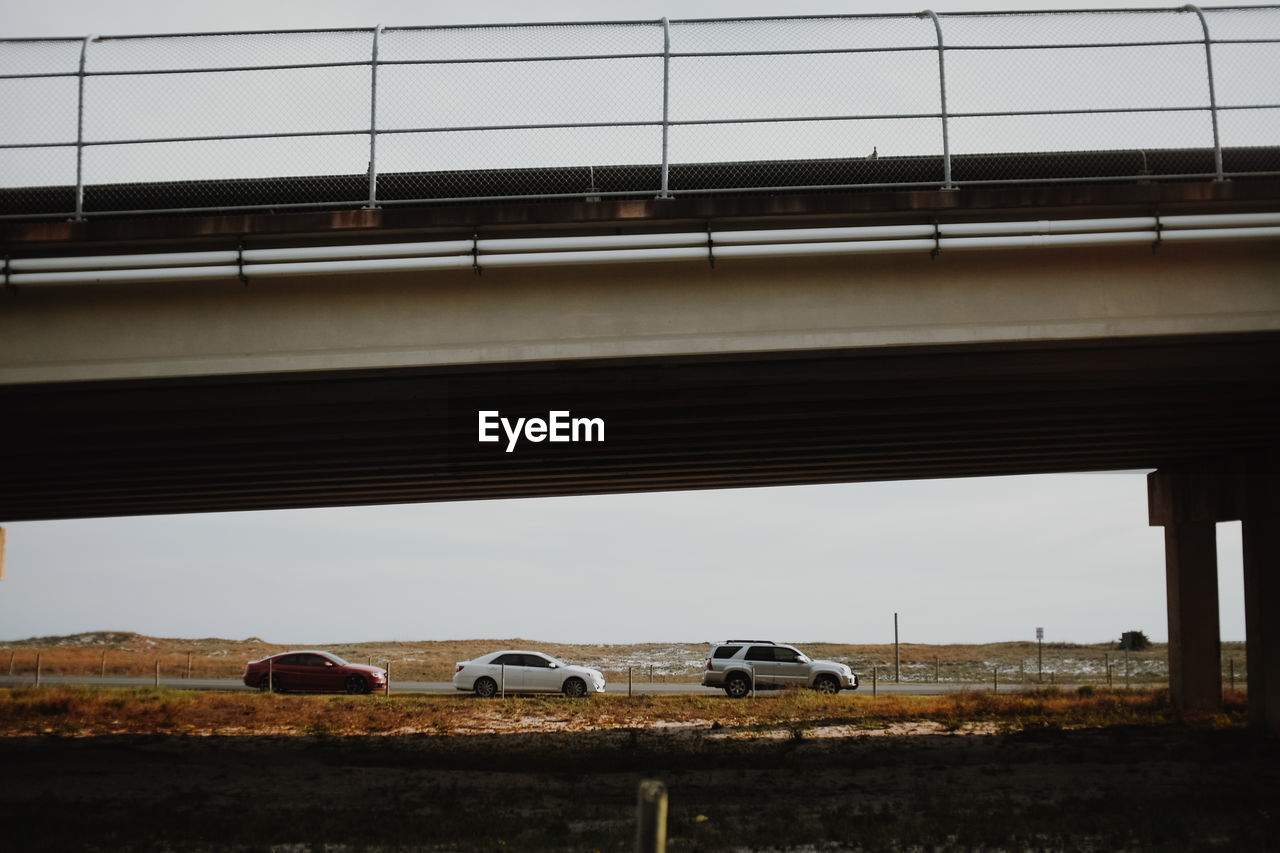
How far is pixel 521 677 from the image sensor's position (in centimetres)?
2862

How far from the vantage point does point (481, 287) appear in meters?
12.4

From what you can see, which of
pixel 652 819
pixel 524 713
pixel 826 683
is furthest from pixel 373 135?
pixel 826 683

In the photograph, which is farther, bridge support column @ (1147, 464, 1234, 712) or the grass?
bridge support column @ (1147, 464, 1234, 712)

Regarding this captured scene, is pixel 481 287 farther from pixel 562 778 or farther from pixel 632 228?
pixel 562 778

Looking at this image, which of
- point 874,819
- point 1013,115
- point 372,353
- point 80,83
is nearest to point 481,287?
point 372,353

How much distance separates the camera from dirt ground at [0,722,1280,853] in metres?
10.6

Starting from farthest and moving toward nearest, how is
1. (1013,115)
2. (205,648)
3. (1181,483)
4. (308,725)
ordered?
1. (205,648)
2. (1181,483)
3. (308,725)
4. (1013,115)

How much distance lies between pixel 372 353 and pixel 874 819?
24.9ft

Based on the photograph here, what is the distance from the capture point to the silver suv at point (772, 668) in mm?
29266

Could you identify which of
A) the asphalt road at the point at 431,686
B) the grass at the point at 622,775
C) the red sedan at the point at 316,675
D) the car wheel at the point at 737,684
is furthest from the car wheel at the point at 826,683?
the red sedan at the point at 316,675

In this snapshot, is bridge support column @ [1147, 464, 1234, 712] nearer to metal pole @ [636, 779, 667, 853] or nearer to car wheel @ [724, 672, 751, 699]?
car wheel @ [724, 672, 751, 699]

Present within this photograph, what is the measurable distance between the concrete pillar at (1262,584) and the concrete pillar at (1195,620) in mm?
2194

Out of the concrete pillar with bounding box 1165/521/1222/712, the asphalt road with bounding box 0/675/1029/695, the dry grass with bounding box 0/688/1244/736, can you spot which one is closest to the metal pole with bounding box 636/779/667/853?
the dry grass with bounding box 0/688/1244/736

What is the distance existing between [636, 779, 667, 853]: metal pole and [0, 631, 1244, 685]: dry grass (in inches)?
1221
